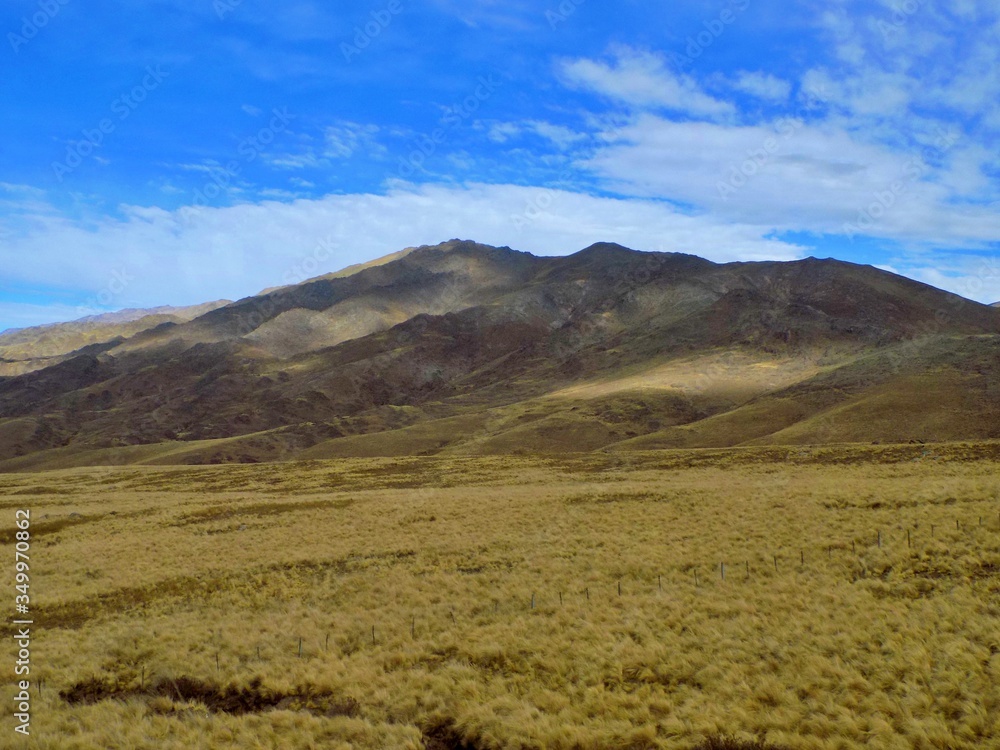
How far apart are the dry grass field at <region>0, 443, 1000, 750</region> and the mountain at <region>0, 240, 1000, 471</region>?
149 ft

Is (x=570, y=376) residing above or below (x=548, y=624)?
above

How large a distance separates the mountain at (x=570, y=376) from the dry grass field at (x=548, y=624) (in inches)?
1793

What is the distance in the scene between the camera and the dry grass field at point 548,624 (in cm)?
1057

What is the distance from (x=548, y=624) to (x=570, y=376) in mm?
109053

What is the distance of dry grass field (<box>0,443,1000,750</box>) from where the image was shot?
34.7 feet

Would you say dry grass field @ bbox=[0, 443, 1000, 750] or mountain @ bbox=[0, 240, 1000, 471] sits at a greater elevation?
mountain @ bbox=[0, 240, 1000, 471]

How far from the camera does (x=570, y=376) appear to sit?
123688mm

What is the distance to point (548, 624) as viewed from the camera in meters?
15.5

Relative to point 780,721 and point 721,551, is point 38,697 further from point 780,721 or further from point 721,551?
point 721,551

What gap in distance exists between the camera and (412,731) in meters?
10.8

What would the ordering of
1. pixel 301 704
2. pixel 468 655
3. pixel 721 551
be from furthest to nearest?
pixel 721 551
pixel 468 655
pixel 301 704

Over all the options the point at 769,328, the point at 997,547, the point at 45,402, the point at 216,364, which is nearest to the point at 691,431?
the point at 769,328

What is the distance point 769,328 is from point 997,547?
106789 mm

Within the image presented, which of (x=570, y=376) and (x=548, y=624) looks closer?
(x=548, y=624)
